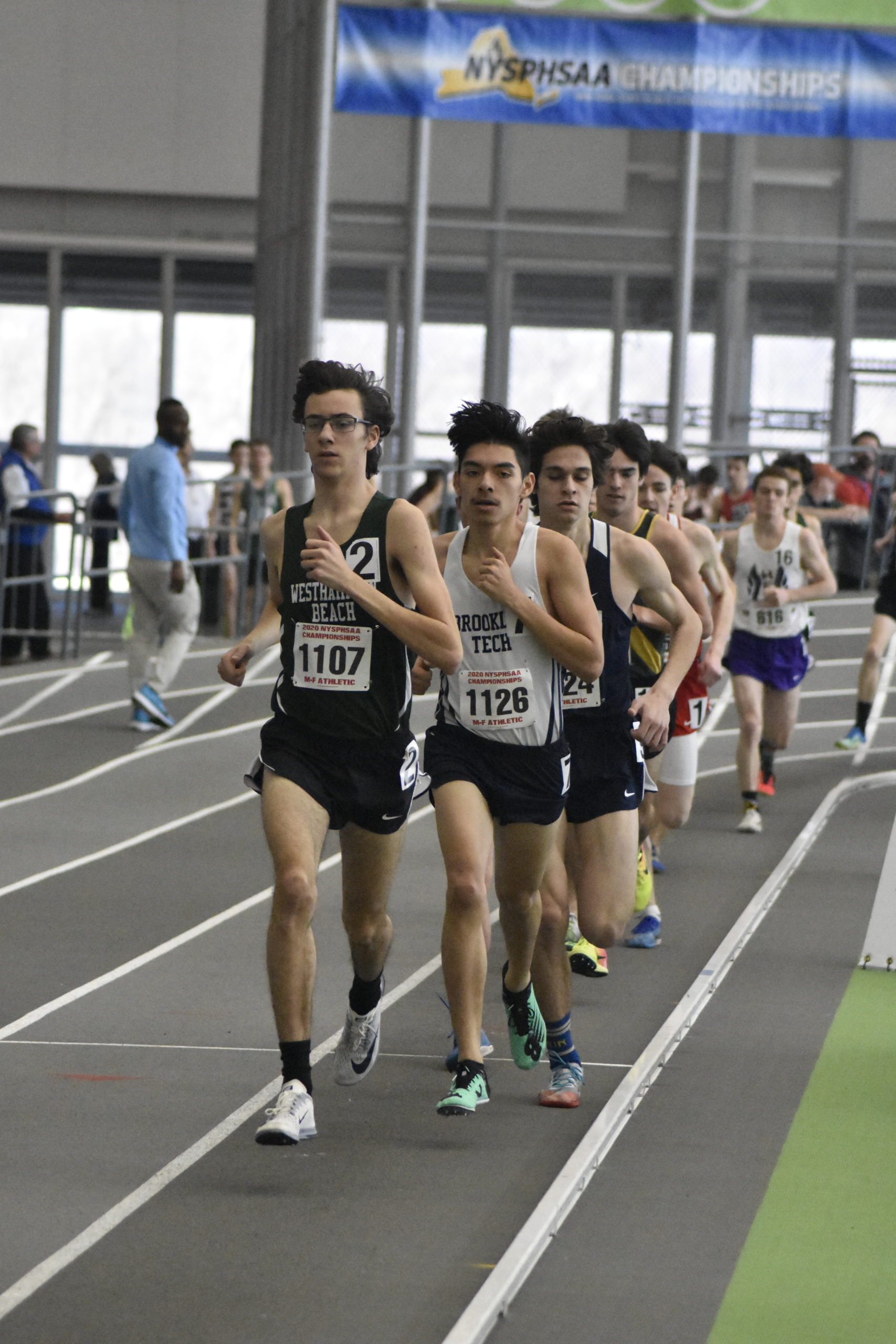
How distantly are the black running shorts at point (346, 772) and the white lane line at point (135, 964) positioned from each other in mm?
1186

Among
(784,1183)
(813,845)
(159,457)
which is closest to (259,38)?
(159,457)

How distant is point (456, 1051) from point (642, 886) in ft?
6.77

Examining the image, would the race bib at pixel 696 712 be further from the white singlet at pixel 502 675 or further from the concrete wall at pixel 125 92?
the concrete wall at pixel 125 92

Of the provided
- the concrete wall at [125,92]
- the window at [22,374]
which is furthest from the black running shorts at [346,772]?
the window at [22,374]

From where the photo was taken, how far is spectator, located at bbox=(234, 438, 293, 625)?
655 inches

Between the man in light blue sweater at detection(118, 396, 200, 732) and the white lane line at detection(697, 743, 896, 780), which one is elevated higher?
the man in light blue sweater at detection(118, 396, 200, 732)

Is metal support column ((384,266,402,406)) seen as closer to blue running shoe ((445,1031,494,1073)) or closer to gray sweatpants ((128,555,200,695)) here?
gray sweatpants ((128,555,200,695))

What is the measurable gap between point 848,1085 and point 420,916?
2853 mm

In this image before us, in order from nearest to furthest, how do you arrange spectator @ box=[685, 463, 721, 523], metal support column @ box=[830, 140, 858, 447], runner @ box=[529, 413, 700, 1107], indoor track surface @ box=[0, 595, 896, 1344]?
indoor track surface @ box=[0, 595, 896, 1344]
runner @ box=[529, 413, 700, 1107]
spectator @ box=[685, 463, 721, 523]
metal support column @ box=[830, 140, 858, 447]

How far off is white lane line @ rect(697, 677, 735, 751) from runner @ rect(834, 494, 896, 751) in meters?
0.99

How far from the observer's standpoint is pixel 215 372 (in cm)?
2502

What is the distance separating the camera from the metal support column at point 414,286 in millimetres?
19688

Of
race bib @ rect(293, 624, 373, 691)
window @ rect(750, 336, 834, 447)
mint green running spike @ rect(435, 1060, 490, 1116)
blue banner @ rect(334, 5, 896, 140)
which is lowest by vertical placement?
mint green running spike @ rect(435, 1060, 490, 1116)

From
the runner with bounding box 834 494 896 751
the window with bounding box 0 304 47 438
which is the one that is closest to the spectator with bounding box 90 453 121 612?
the window with bounding box 0 304 47 438
